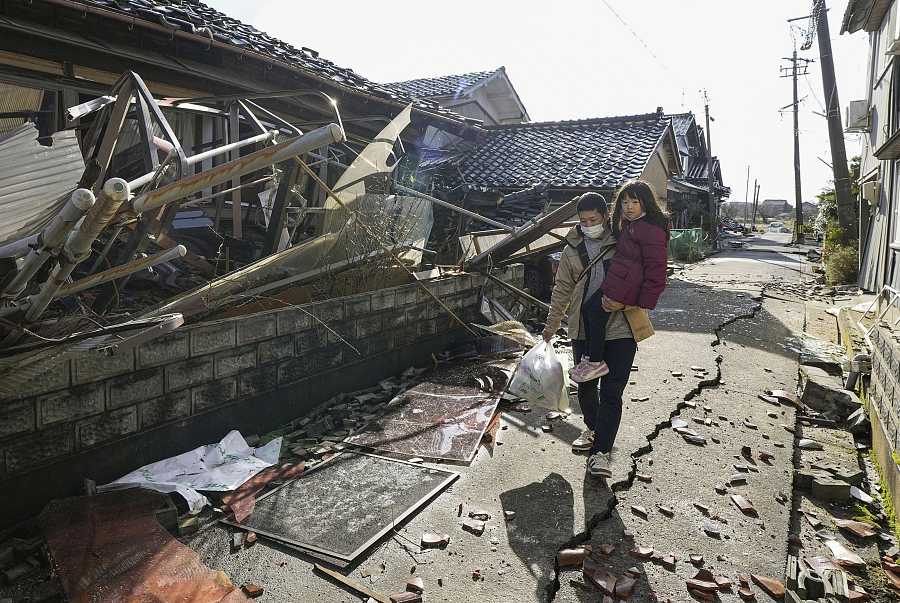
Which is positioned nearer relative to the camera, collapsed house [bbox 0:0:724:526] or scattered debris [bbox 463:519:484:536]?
collapsed house [bbox 0:0:724:526]

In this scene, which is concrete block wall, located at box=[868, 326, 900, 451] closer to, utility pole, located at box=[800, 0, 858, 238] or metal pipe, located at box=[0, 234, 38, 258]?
metal pipe, located at box=[0, 234, 38, 258]

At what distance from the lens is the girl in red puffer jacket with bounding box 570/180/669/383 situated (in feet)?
11.7

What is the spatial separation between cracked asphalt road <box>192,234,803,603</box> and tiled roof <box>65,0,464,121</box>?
481cm

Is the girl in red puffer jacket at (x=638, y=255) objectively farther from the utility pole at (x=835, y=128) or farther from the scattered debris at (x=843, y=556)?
the utility pole at (x=835, y=128)

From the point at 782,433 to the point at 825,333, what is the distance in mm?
5123

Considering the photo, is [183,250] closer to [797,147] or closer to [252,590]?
[252,590]

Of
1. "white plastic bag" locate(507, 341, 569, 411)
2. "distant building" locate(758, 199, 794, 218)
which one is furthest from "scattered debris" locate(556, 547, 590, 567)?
"distant building" locate(758, 199, 794, 218)

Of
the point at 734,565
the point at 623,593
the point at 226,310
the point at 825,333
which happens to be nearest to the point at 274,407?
the point at 226,310

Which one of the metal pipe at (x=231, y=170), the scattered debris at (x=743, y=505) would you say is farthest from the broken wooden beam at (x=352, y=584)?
the scattered debris at (x=743, y=505)

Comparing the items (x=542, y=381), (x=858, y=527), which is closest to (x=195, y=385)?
(x=542, y=381)

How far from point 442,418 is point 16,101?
467cm

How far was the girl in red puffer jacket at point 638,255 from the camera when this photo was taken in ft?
11.7

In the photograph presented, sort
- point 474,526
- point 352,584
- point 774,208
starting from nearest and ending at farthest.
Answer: point 352,584 < point 474,526 < point 774,208

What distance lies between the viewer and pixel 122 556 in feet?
8.71
